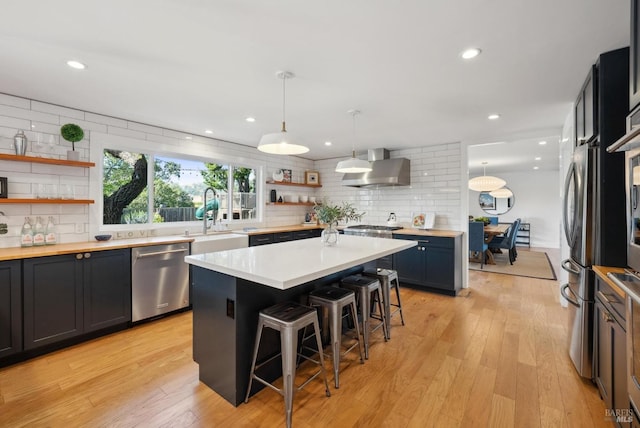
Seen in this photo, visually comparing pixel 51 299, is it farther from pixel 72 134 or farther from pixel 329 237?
pixel 329 237

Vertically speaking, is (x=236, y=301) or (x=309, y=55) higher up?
(x=309, y=55)

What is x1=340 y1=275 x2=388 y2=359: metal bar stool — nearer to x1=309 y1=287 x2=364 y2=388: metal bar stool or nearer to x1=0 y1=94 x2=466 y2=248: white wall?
x1=309 y1=287 x2=364 y2=388: metal bar stool

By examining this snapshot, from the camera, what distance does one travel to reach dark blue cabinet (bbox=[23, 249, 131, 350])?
2.32 meters

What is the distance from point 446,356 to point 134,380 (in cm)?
241

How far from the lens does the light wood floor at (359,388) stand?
168 cm


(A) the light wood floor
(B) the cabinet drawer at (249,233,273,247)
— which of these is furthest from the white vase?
(B) the cabinet drawer at (249,233,273,247)

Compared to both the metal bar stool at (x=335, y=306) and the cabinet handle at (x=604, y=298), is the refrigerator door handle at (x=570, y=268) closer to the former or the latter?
the cabinet handle at (x=604, y=298)

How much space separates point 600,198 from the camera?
183 centimetres

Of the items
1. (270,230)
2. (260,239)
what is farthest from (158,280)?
(270,230)

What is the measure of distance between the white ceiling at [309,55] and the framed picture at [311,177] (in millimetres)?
2597

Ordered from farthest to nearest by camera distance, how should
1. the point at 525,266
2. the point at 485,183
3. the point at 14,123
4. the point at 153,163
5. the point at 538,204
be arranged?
the point at 538,204, the point at 485,183, the point at 525,266, the point at 153,163, the point at 14,123

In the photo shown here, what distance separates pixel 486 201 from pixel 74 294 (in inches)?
408

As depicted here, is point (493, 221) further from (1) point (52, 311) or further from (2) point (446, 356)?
(1) point (52, 311)

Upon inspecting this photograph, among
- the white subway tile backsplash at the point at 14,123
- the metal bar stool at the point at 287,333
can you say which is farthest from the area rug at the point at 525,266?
the white subway tile backsplash at the point at 14,123
